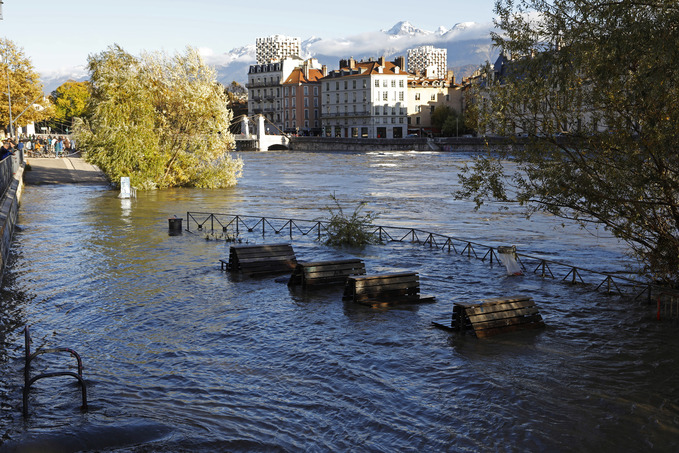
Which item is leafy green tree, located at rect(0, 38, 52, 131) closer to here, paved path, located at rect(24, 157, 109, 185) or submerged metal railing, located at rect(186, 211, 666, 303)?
paved path, located at rect(24, 157, 109, 185)

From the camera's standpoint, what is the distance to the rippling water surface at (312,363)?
9445 millimetres

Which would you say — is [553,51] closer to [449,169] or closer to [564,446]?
[564,446]

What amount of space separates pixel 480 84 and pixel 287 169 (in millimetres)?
55554

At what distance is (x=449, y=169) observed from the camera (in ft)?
224

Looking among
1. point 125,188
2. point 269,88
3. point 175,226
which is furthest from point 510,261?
point 269,88

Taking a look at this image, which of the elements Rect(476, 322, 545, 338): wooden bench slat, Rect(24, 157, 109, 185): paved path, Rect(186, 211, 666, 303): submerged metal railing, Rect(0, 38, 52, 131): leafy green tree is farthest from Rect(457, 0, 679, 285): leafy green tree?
Rect(0, 38, 52, 131): leafy green tree

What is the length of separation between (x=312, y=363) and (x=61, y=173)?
47428mm

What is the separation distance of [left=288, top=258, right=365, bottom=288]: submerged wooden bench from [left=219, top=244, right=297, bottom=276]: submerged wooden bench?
6.18 ft

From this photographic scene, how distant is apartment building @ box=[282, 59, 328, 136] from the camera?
143125 millimetres

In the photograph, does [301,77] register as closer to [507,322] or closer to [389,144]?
[389,144]

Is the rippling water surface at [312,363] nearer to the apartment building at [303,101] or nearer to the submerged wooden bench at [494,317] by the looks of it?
the submerged wooden bench at [494,317]

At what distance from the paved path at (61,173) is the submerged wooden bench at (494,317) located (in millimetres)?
39991

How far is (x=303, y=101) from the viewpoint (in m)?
144

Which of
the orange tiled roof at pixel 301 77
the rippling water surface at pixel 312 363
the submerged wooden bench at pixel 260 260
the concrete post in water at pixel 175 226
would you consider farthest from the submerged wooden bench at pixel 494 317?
the orange tiled roof at pixel 301 77
